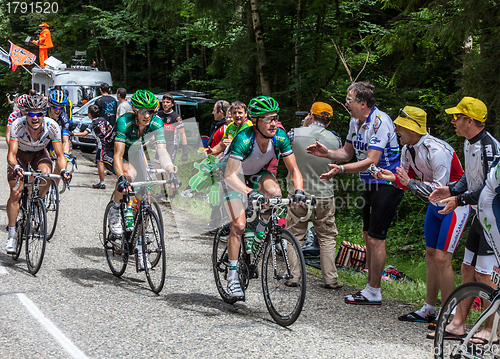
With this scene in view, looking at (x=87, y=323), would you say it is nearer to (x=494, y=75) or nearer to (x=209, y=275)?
(x=209, y=275)

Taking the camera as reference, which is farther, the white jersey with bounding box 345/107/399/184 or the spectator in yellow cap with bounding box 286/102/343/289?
the spectator in yellow cap with bounding box 286/102/343/289

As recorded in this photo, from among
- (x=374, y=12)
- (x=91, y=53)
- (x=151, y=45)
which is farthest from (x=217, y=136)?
(x=91, y=53)

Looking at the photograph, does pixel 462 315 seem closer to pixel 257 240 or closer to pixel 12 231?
pixel 257 240

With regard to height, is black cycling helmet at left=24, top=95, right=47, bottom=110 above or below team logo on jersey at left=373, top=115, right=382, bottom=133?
above

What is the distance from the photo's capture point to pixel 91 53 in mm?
36156

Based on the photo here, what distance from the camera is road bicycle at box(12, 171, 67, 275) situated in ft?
21.8

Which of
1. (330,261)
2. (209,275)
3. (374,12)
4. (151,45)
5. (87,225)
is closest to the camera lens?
(330,261)

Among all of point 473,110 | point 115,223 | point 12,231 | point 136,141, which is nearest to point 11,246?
point 12,231

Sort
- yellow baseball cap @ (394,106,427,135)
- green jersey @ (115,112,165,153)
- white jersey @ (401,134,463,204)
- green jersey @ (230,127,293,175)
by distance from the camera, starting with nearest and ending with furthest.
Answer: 1. white jersey @ (401,134,463,204)
2. yellow baseball cap @ (394,106,427,135)
3. green jersey @ (230,127,293,175)
4. green jersey @ (115,112,165,153)

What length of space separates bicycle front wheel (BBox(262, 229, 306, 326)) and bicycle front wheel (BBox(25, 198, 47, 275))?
300cm

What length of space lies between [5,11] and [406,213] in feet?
126

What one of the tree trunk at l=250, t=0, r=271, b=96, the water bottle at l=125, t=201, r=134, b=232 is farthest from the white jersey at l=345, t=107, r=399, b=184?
the tree trunk at l=250, t=0, r=271, b=96

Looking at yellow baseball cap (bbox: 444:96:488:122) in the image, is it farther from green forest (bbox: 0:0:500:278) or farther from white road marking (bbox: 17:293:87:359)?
green forest (bbox: 0:0:500:278)

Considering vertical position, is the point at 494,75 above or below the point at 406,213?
above
